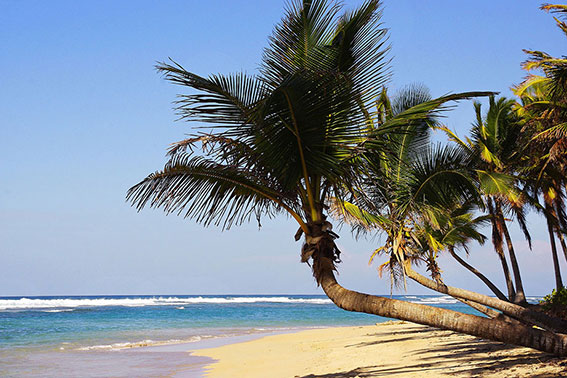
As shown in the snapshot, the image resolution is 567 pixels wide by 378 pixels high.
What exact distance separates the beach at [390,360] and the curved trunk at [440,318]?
2454 mm

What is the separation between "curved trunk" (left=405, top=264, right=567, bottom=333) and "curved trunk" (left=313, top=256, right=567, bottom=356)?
2.20 metres

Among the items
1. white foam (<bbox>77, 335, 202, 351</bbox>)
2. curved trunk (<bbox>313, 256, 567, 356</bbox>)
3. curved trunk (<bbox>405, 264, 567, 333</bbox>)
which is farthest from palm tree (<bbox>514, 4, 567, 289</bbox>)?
white foam (<bbox>77, 335, 202, 351</bbox>)

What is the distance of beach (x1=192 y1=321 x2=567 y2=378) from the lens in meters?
6.98

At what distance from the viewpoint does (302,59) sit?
18.4 feet

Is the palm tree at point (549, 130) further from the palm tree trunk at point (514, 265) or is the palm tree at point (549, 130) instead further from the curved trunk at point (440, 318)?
the curved trunk at point (440, 318)

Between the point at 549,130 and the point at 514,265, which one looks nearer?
the point at 549,130

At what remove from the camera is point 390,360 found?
9.47 metres

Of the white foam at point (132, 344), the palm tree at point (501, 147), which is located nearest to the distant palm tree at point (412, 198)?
the palm tree at point (501, 147)

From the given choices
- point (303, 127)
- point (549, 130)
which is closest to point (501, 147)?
point (549, 130)

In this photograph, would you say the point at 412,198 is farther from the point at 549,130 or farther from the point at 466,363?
the point at 549,130

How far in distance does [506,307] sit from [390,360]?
3075 mm

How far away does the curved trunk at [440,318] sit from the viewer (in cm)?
393

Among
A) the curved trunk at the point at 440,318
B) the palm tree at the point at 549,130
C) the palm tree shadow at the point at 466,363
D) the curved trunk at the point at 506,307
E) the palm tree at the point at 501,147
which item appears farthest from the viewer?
the palm tree at the point at 501,147

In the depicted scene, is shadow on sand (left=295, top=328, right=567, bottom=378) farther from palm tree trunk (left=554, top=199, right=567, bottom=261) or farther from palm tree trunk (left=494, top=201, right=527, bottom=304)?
palm tree trunk (left=554, top=199, right=567, bottom=261)
